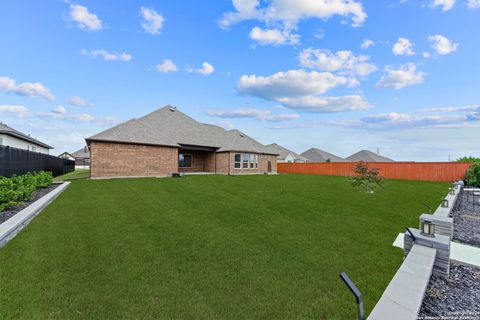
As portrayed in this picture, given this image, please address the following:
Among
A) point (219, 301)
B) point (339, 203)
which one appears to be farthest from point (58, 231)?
point (339, 203)

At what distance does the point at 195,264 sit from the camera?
361cm

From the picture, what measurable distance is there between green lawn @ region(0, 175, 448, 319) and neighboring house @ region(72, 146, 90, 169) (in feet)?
188

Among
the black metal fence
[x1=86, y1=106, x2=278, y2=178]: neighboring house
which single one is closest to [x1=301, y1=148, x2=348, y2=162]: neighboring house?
[x1=86, y1=106, x2=278, y2=178]: neighboring house

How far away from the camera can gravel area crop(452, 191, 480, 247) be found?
522cm

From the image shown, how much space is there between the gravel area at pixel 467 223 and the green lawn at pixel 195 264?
1.02m

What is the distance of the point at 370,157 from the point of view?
2090 inches

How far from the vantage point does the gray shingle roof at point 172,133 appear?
18.0m

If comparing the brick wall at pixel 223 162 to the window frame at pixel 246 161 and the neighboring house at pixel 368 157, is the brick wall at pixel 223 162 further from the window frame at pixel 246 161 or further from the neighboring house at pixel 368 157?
the neighboring house at pixel 368 157

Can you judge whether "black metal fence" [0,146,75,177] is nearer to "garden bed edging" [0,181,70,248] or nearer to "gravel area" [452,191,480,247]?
"garden bed edging" [0,181,70,248]

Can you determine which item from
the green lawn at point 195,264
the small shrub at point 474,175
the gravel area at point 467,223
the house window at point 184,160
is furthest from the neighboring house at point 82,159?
the small shrub at point 474,175

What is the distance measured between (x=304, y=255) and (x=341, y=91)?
17.7 m

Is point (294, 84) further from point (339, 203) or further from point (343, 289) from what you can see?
point (343, 289)

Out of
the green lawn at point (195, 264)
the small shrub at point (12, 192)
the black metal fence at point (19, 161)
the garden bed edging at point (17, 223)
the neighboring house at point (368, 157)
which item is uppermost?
the neighboring house at point (368, 157)

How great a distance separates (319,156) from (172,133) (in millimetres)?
44118
